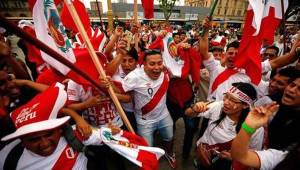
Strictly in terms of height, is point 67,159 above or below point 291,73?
below

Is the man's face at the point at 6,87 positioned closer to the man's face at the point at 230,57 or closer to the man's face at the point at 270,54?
the man's face at the point at 230,57

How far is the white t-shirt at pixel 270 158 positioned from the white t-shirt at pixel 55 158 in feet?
4.58

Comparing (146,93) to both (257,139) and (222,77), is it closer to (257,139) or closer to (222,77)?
(222,77)

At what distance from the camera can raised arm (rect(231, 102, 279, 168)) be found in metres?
1.48

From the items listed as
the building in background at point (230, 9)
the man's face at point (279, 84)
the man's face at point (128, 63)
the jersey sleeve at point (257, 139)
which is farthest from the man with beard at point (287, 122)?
the building in background at point (230, 9)

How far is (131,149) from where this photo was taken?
1.94 m

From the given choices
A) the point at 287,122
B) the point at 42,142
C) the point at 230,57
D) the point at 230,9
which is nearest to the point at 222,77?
the point at 230,57

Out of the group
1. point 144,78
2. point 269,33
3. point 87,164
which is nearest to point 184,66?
point 144,78

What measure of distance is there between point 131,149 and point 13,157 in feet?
3.15

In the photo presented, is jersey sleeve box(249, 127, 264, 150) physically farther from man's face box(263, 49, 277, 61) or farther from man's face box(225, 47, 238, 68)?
man's face box(263, 49, 277, 61)

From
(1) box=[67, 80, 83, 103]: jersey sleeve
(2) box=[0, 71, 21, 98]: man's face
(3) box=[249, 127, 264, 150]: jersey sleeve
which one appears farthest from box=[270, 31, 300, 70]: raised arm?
(2) box=[0, 71, 21, 98]: man's face

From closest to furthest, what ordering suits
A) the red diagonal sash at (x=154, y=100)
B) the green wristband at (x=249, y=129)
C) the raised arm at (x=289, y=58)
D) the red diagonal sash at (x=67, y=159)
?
the green wristband at (x=249, y=129) < the red diagonal sash at (x=67, y=159) < the raised arm at (x=289, y=58) < the red diagonal sash at (x=154, y=100)

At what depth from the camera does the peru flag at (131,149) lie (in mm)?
1894

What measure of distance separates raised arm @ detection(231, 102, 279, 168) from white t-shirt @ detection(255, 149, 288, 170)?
0.04m
